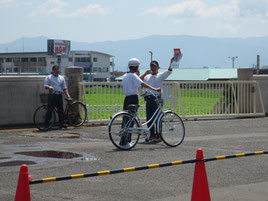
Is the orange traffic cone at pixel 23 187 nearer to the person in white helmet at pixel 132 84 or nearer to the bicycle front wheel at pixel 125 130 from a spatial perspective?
the bicycle front wheel at pixel 125 130

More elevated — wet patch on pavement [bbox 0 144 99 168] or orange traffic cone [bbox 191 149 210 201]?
orange traffic cone [bbox 191 149 210 201]

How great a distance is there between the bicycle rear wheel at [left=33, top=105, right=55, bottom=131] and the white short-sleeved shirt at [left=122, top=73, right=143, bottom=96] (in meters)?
3.76

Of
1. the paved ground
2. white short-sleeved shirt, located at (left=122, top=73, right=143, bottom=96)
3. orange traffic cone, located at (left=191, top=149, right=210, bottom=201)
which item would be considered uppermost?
white short-sleeved shirt, located at (left=122, top=73, right=143, bottom=96)

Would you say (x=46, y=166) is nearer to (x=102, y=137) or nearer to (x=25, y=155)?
(x=25, y=155)

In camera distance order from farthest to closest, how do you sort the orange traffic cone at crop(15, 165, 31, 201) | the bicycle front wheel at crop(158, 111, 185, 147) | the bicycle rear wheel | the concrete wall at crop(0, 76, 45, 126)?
the concrete wall at crop(0, 76, 45, 126) → the bicycle rear wheel → the bicycle front wheel at crop(158, 111, 185, 147) → the orange traffic cone at crop(15, 165, 31, 201)

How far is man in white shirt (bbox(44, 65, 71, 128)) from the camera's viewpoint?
14.5 metres

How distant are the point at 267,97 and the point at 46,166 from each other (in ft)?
40.2

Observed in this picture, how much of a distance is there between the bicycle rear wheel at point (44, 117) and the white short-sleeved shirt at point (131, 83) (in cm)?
376

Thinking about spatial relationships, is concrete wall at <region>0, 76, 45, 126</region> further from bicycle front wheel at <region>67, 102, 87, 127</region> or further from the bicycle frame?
the bicycle frame

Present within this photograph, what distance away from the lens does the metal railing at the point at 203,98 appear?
1664cm

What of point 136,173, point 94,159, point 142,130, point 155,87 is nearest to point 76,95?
point 155,87

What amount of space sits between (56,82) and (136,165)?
6.37 metres

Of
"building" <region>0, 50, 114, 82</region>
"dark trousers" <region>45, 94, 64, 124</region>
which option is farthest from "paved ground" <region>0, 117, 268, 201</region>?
"building" <region>0, 50, 114, 82</region>

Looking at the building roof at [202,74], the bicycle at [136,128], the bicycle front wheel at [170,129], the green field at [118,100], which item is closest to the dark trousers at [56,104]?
the green field at [118,100]
